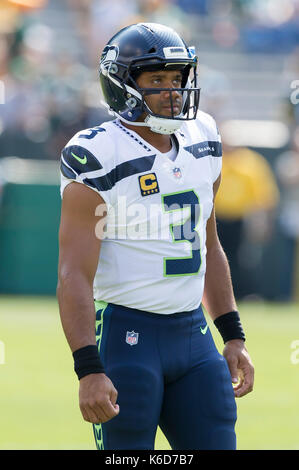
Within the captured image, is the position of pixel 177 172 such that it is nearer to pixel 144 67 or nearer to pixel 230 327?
pixel 144 67

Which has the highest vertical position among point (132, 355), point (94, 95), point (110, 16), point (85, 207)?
point (110, 16)

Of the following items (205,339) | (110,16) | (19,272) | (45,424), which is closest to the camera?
(205,339)

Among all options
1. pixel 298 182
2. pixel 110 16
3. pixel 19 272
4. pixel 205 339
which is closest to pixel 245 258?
pixel 298 182

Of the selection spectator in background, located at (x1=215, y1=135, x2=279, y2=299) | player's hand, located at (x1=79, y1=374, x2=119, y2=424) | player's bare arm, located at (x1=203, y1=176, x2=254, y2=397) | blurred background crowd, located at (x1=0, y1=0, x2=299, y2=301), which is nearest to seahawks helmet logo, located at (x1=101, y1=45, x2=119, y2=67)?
player's bare arm, located at (x1=203, y1=176, x2=254, y2=397)

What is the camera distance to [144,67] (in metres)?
3.50

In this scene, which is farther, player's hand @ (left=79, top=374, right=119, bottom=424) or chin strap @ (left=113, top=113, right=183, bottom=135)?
chin strap @ (left=113, top=113, right=183, bottom=135)

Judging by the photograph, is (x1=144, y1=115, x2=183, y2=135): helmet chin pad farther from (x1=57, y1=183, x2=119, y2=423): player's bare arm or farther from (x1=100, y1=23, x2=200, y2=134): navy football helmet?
(x1=57, y1=183, x2=119, y2=423): player's bare arm

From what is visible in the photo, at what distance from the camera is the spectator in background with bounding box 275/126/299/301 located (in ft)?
39.5

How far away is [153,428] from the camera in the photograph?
3.34m

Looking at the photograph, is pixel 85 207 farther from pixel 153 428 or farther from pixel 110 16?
pixel 110 16

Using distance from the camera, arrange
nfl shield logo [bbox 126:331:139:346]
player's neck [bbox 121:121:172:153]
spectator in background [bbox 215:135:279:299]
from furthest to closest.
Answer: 1. spectator in background [bbox 215:135:279:299]
2. player's neck [bbox 121:121:172:153]
3. nfl shield logo [bbox 126:331:139:346]

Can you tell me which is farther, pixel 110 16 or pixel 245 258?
pixel 110 16

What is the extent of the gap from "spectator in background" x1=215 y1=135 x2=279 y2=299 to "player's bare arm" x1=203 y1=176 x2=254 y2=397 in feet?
23.2

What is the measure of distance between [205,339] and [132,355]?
32cm
